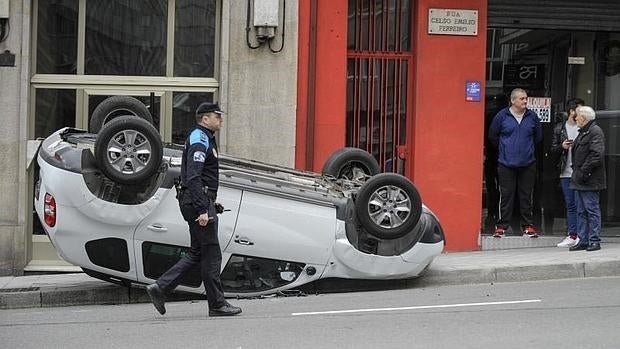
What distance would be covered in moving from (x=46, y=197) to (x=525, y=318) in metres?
4.73

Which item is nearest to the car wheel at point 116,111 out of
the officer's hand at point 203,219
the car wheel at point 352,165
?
the car wheel at point 352,165

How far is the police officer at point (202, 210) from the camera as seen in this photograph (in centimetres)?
715

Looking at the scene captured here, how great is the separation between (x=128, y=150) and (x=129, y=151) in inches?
0.5

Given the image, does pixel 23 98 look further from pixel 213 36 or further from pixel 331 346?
pixel 331 346

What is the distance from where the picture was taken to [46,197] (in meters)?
8.05

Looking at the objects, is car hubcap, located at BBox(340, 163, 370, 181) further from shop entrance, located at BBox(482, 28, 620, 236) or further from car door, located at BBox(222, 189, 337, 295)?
shop entrance, located at BBox(482, 28, 620, 236)

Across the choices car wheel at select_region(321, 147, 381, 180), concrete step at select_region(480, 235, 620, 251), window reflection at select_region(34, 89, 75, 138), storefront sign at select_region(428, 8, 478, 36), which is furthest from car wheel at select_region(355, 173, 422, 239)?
window reflection at select_region(34, 89, 75, 138)

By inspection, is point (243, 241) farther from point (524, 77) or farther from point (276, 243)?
point (524, 77)

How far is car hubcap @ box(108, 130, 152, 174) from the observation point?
25.8 feet

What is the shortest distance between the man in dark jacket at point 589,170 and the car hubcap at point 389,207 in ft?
9.81

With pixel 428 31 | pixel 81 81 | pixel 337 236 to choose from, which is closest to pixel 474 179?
pixel 428 31

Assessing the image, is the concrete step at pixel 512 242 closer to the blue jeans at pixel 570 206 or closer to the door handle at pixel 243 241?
the blue jeans at pixel 570 206

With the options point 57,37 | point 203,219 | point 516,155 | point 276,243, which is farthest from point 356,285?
point 57,37

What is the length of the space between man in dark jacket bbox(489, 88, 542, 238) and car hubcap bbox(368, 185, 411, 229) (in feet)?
11.3
